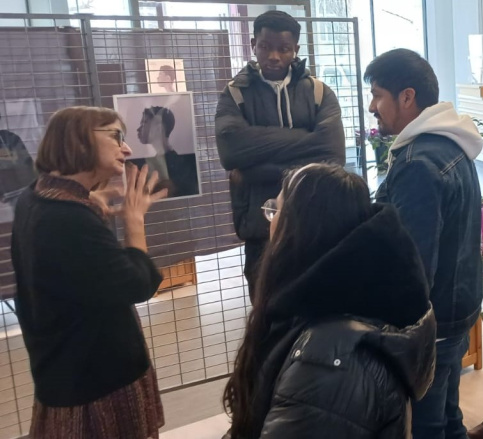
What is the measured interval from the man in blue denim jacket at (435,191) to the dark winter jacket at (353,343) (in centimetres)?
67

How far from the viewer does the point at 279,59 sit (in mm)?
2227

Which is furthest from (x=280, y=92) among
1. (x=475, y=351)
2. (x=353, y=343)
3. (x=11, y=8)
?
(x=11, y=8)

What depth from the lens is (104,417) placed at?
1596 millimetres

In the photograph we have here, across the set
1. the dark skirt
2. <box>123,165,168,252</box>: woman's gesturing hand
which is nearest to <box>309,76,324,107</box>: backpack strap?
<box>123,165,168,252</box>: woman's gesturing hand

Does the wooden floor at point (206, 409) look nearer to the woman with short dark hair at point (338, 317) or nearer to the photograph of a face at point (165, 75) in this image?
the photograph of a face at point (165, 75)

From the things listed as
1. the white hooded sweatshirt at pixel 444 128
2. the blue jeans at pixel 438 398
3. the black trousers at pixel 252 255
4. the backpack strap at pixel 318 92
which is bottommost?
the blue jeans at pixel 438 398

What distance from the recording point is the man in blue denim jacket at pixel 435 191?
67.3 inches

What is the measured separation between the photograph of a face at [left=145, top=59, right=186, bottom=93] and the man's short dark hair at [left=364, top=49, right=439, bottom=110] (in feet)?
3.12

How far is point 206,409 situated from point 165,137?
4.42 ft

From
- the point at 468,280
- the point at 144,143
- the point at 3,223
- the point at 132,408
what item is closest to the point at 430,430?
the point at 468,280

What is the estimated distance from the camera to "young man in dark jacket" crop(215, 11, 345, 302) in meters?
2.19

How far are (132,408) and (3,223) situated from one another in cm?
97

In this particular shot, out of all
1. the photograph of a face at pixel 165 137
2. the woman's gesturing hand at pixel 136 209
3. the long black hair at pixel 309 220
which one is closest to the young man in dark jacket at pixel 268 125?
the photograph of a face at pixel 165 137

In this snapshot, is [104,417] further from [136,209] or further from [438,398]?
[438,398]
